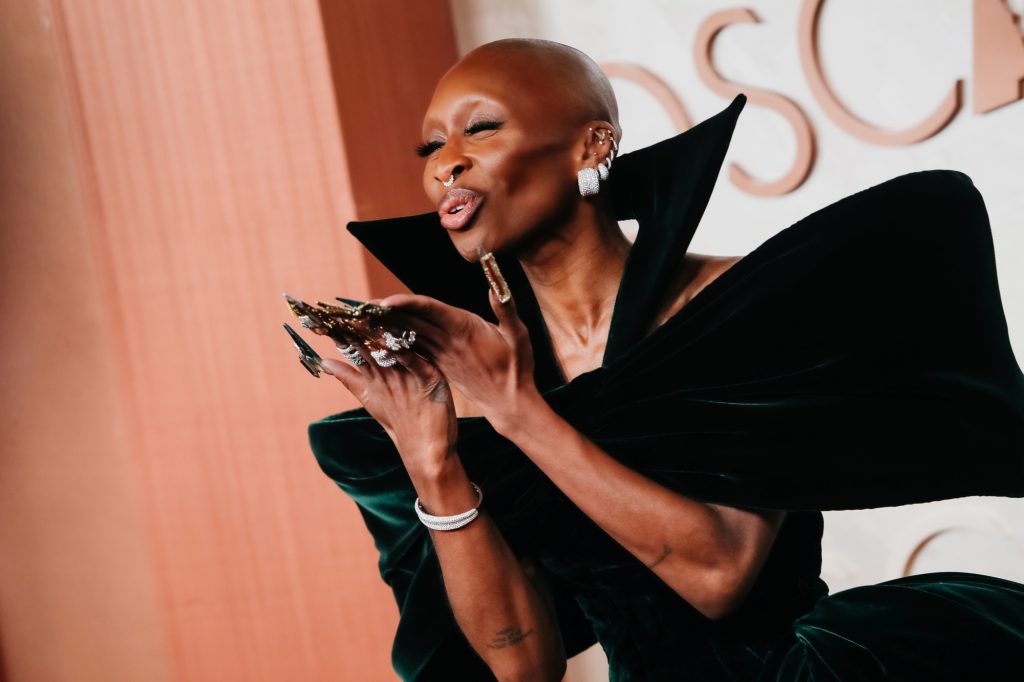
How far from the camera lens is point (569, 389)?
3.32 feet

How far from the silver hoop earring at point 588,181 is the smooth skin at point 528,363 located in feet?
0.04

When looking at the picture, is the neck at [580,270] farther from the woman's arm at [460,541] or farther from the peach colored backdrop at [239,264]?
the peach colored backdrop at [239,264]

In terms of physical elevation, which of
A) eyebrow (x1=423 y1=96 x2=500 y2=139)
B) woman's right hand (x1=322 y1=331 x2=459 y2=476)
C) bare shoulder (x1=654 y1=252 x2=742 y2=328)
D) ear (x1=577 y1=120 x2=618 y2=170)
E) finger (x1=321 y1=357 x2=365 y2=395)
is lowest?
woman's right hand (x1=322 y1=331 x2=459 y2=476)

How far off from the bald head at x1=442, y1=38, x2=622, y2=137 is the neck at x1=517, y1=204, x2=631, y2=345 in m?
0.10

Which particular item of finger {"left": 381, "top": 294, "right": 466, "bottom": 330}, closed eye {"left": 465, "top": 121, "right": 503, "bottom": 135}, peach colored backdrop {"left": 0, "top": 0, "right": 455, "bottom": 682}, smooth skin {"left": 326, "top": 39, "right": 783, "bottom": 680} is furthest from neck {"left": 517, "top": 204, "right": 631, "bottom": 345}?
peach colored backdrop {"left": 0, "top": 0, "right": 455, "bottom": 682}

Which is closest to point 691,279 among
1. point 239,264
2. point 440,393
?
point 440,393

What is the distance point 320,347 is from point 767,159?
95 cm

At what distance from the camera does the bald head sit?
990 mm

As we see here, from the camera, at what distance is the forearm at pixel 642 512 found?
34.8 inches

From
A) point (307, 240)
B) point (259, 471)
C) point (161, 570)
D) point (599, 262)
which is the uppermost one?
point (307, 240)

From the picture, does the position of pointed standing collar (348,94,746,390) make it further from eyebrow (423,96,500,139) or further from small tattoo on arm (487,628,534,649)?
small tattoo on arm (487,628,534,649)

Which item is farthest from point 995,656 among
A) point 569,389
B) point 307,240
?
point 307,240

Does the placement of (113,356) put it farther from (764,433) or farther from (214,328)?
(764,433)

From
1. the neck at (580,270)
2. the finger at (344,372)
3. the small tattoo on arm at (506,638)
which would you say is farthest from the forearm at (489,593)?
the neck at (580,270)
